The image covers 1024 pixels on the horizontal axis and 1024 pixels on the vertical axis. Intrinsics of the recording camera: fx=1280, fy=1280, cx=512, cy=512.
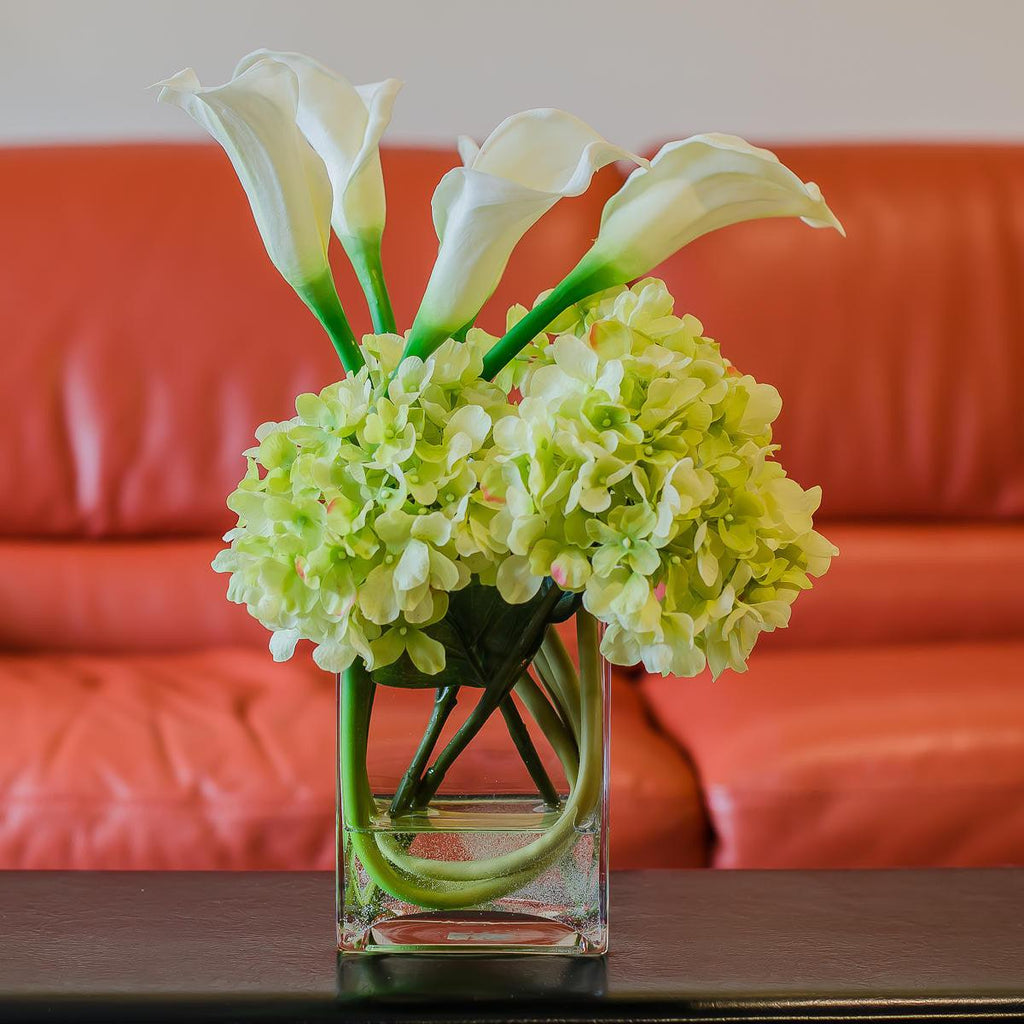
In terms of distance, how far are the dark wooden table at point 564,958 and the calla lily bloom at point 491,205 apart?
Answer: 284 millimetres

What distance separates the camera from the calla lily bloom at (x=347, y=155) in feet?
1.92

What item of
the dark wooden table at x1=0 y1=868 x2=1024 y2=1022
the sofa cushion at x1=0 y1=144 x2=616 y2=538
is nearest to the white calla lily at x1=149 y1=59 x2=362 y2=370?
the dark wooden table at x1=0 y1=868 x2=1024 y2=1022

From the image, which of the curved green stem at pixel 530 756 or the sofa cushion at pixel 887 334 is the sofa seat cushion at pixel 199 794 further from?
the sofa cushion at pixel 887 334

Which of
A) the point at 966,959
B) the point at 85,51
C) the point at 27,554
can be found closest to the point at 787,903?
the point at 966,959

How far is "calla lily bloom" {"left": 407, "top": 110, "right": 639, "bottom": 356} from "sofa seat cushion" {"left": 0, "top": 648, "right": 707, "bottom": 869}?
1.79ft

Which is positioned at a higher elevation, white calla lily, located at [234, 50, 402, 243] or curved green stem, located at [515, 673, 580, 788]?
white calla lily, located at [234, 50, 402, 243]

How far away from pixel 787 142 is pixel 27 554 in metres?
1.13

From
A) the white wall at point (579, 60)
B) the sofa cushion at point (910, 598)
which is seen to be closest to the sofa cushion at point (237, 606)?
the sofa cushion at point (910, 598)

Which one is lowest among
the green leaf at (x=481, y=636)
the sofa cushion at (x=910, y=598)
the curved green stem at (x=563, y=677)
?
the sofa cushion at (x=910, y=598)

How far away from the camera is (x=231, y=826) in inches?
39.3

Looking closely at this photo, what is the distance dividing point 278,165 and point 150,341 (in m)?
1.01

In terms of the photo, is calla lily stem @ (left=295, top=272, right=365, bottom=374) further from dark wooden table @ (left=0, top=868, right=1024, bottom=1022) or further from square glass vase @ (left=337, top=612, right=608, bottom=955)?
dark wooden table @ (left=0, top=868, right=1024, bottom=1022)

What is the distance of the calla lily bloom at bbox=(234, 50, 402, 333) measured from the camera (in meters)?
0.58

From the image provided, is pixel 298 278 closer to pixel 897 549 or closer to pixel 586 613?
pixel 586 613
